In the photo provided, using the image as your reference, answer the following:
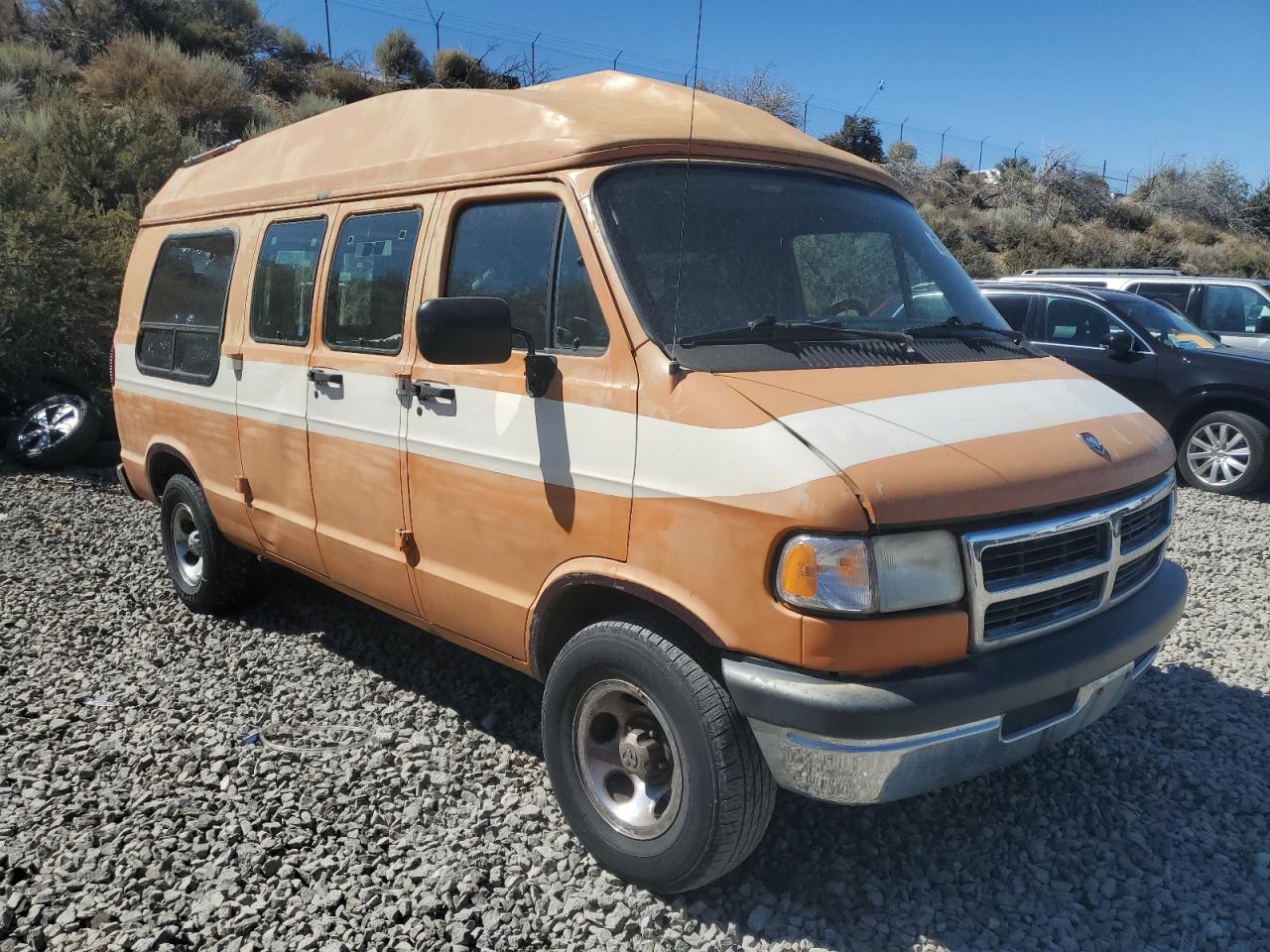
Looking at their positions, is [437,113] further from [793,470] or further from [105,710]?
[105,710]

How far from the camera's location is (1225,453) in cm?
848

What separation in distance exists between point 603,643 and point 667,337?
93cm

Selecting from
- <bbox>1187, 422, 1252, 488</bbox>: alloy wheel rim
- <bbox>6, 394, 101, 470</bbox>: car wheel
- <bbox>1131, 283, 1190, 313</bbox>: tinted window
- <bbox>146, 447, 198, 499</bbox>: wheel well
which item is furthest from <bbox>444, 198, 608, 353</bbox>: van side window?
<bbox>1131, 283, 1190, 313</bbox>: tinted window

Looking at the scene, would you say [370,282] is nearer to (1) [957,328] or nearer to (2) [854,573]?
(1) [957,328]

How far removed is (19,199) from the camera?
9.72m

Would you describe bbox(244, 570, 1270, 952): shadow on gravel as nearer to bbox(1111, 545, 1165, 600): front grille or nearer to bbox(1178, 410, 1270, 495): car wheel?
bbox(1111, 545, 1165, 600): front grille

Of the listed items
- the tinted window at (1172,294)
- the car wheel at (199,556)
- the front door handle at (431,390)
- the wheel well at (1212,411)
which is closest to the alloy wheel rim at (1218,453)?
the wheel well at (1212,411)

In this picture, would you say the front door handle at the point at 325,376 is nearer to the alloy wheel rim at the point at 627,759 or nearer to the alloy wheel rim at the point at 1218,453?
the alloy wheel rim at the point at 627,759

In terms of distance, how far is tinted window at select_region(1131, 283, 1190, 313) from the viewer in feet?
39.4

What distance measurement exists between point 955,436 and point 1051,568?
0.46 m

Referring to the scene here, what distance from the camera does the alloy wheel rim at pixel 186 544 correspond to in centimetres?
532

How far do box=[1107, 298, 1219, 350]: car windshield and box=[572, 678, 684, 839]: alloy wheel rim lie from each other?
8.00 meters

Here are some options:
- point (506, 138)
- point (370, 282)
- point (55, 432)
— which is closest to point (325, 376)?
point (370, 282)

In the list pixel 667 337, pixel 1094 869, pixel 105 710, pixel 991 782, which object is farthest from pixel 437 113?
pixel 1094 869
